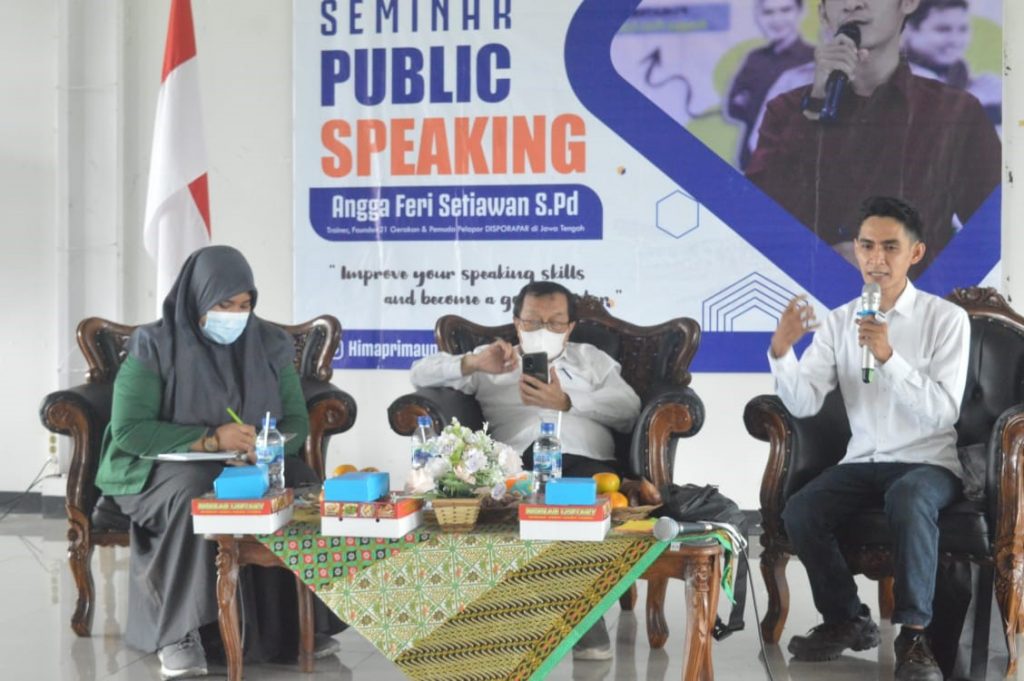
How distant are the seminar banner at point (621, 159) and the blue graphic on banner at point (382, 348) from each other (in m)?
0.01

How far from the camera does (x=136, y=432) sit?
369cm

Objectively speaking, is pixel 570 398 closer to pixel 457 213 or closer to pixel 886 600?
pixel 886 600

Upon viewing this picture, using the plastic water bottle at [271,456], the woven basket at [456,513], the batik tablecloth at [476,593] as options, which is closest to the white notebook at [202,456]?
the plastic water bottle at [271,456]

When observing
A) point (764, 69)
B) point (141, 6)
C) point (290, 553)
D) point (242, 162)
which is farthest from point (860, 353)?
point (141, 6)

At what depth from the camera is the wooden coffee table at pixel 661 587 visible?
2.94 meters

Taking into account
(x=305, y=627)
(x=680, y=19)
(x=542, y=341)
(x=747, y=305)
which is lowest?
(x=305, y=627)

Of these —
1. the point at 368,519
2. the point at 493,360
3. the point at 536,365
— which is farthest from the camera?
the point at 493,360

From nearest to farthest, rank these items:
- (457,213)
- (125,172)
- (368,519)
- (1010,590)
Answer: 1. (368,519)
2. (1010,590)
3. (457,213)
4. (125,172)

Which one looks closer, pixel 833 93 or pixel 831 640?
pixel 831 640

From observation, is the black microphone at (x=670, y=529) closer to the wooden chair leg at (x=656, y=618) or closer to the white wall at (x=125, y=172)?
the wooden chair leg at (x=656, y=618)

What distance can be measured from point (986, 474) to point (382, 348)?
3.01 m

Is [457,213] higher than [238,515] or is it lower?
higher

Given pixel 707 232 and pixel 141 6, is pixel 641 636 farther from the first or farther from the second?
pixel 141 6

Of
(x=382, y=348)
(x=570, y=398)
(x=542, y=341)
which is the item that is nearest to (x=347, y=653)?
(x=570, y=398)
